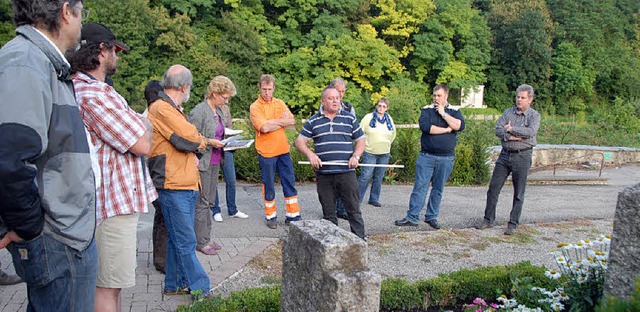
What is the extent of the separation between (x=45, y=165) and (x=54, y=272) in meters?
0.47

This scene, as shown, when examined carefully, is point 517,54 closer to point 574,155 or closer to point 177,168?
point 574,155

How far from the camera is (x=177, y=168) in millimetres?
4129

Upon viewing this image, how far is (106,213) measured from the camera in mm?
3094

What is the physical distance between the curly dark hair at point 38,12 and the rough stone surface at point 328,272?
165cm

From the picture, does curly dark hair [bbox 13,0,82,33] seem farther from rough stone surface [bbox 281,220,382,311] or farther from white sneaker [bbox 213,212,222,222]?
white sneaker [bbox 213,212,222,222]

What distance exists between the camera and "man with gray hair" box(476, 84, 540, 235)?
22.5 feet

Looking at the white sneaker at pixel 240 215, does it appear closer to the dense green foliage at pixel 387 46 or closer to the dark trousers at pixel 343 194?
the dark trousers at pixel 343 194

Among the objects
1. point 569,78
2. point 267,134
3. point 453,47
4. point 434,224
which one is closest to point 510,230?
point 434,224

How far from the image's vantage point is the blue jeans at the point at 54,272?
7.38 feet

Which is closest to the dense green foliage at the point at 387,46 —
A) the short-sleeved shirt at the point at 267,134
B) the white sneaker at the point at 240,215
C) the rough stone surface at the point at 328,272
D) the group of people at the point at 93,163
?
the white sneaker at the point at 240,215

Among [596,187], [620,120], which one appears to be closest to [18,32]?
[596,187]

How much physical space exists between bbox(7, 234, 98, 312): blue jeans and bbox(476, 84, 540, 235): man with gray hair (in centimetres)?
569

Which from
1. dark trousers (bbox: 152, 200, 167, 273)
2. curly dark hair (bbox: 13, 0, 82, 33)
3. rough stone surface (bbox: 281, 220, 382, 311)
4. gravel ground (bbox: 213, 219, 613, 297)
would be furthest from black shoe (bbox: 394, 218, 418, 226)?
curly dark hair (bbox: 13, 0, 82, 33)

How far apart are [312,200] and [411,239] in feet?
8.28
